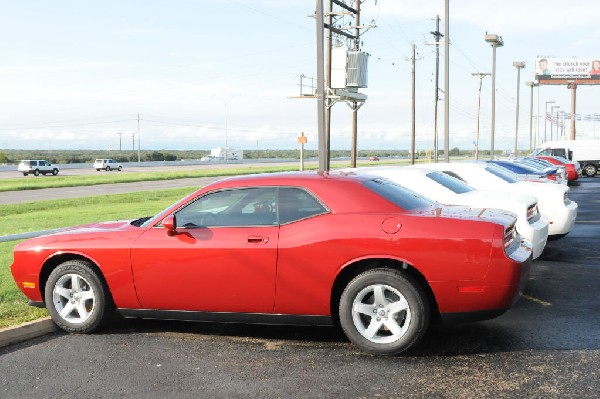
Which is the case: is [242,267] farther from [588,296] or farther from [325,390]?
[588,296]

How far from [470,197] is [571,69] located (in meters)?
138

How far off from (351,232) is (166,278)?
69.4 inches

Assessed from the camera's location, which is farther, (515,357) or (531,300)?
(531,300)

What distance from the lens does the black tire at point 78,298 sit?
21.8ft

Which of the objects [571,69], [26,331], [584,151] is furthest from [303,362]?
[571,69]

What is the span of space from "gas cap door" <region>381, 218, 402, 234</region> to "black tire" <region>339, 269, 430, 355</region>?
33 cm

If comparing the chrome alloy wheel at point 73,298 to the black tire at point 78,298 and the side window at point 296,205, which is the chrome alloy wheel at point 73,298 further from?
the side window at point 296,205

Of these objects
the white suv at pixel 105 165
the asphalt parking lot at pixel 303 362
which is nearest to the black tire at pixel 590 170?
the asphalt parking lot at pixel 303 362

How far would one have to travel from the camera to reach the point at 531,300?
317 inches

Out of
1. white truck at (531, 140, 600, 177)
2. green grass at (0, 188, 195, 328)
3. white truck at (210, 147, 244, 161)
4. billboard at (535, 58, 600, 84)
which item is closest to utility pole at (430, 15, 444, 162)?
white truck at (531, 140, 600, 177)

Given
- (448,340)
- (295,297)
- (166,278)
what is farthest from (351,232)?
(166,278)

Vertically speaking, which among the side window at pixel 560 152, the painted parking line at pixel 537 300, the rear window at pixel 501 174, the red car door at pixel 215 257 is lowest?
the painted parking line at pixel 537 300

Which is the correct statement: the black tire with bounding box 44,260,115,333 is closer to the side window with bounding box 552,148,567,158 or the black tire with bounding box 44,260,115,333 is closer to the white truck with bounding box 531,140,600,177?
the side window with bounding box 552,148,567,158

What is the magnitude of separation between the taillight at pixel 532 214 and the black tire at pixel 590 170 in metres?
40.8
